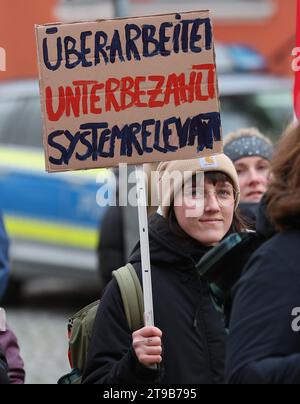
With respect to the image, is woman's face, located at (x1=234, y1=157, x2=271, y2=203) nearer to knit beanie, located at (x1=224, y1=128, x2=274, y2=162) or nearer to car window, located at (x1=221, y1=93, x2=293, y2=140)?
knit beanie, located at (x1=224, y1=128, x2=274, y2=162)

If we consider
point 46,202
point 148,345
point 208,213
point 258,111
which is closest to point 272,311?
point 148,345

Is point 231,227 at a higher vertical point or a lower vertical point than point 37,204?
lower

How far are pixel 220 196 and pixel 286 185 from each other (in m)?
0.77

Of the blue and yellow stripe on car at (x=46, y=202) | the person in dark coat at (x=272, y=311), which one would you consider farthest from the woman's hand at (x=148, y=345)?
the blue and yellow stripe on car at (x=46, y=202)

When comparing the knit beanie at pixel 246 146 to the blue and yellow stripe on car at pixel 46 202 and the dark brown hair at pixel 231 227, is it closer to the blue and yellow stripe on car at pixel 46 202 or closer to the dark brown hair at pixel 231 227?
the dark brown hair at pixel 231 227

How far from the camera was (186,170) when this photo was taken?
13.0 ft

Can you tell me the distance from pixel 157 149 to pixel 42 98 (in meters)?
0.38

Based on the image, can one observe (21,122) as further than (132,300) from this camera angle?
Yes

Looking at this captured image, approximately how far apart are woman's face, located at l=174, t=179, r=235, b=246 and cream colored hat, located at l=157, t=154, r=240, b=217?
0.03 metres

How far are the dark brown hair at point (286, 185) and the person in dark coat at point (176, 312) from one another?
55 centimetres

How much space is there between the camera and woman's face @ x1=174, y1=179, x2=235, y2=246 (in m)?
3.87

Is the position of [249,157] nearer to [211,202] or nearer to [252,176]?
[252,176]

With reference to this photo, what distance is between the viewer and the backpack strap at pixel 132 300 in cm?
371

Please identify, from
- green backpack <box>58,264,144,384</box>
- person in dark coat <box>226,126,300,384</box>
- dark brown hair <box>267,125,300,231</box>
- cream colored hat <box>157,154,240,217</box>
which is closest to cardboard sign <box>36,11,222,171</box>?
cream colored hat <box>157,154,240,217</box>
